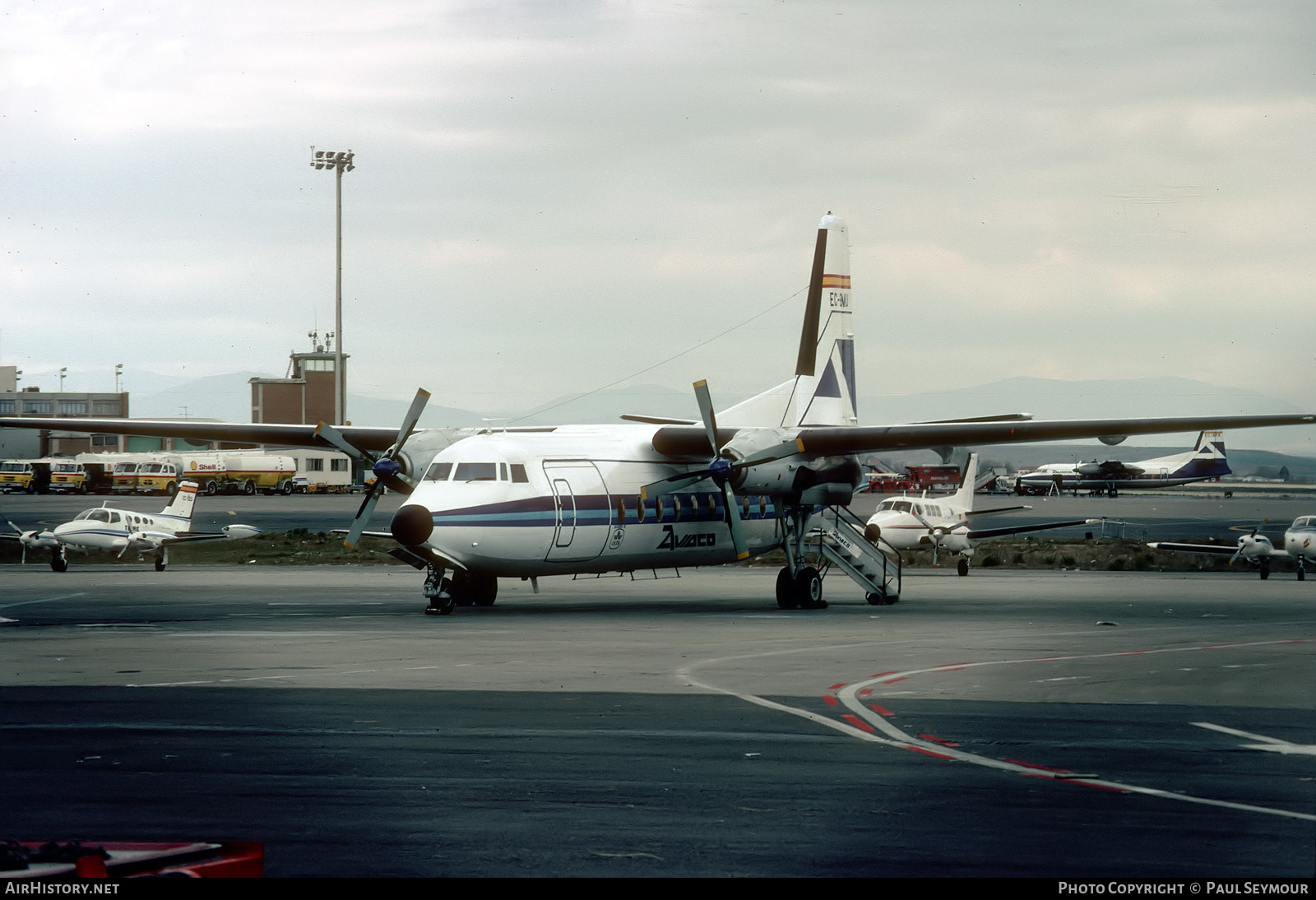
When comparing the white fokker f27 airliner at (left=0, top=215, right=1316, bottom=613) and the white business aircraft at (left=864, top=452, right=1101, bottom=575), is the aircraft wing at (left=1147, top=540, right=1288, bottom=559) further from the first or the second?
the white fokker f27 airliner at (left=0, top=215, right=1316, bottom=613)

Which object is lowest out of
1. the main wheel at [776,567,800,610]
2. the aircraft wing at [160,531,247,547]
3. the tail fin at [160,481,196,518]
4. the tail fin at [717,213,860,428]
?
the main wheel at [776,567,800,610]

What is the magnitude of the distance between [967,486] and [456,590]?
26163 mm

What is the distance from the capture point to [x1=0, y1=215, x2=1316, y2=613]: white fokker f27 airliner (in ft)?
90.2

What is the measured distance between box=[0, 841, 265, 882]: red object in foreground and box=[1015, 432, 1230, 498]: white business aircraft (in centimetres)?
13170

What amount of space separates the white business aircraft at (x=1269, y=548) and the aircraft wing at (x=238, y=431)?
2490cm

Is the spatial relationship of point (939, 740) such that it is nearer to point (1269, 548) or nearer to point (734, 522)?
point (734, 522)

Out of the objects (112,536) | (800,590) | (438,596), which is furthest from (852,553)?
(112,536)

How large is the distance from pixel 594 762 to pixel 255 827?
316 cm

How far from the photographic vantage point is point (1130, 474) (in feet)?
455

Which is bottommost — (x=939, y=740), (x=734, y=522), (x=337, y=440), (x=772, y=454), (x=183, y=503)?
(x=939, y=740)

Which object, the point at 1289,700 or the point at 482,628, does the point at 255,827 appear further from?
the point at 482,628

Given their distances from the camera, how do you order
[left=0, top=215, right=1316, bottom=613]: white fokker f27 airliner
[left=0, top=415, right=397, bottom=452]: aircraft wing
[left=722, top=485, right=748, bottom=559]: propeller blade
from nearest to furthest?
[left=0, top=215, right=1316, bottom=613]: white fokker f27 airliner, [left=722, top=485, right=748, bottom=559]: propeller blade, [left=0, top=415, right=397, bottom=452]: aircraft wing

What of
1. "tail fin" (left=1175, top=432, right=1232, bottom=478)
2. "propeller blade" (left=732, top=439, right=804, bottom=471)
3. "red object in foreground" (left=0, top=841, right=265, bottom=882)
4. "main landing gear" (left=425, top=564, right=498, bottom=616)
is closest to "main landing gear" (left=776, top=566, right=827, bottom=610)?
"propeller blade" (left=732, top=439, right=804, bottom=471)

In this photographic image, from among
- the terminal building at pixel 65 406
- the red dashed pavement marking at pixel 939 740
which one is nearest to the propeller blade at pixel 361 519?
the red dashed pavement marking at pixel 939 740
